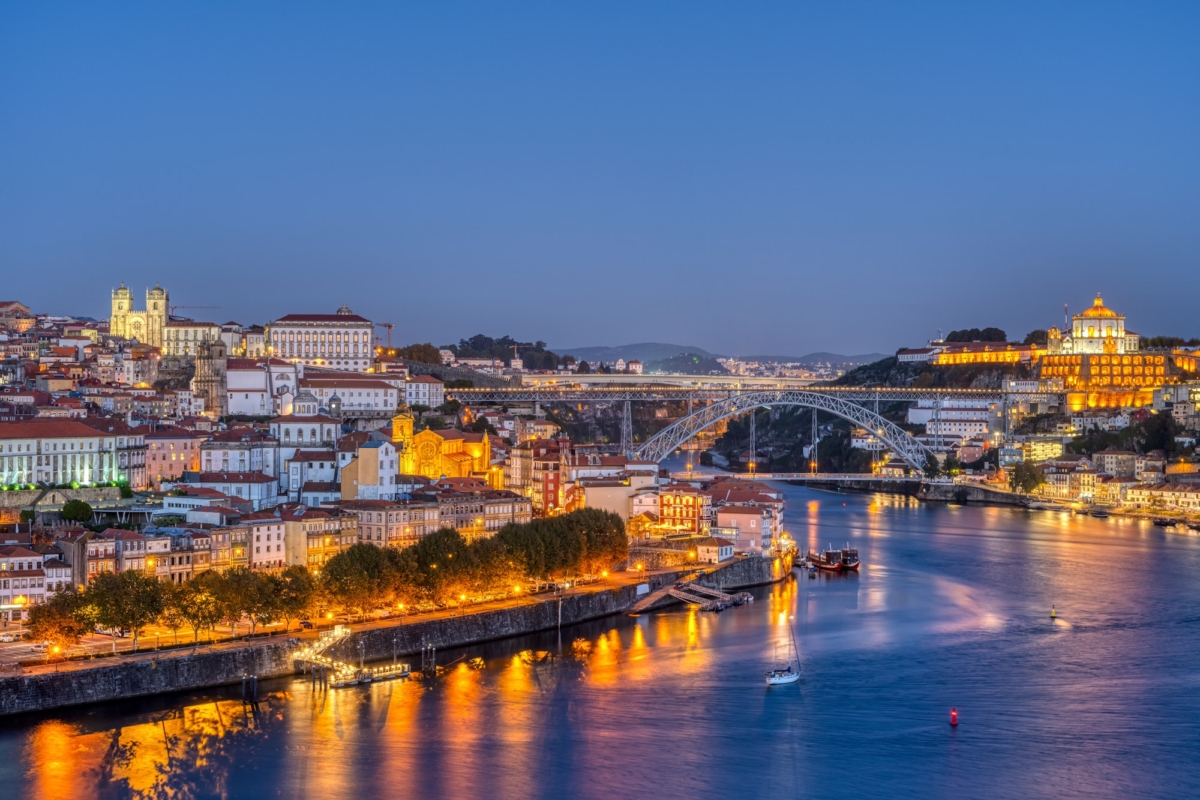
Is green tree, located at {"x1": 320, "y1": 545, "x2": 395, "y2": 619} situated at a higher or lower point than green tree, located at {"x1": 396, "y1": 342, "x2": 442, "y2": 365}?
lower

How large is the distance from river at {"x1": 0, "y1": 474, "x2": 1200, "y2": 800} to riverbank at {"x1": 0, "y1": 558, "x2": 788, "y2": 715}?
0.17 m

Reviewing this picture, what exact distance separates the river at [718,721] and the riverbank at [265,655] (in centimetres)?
17

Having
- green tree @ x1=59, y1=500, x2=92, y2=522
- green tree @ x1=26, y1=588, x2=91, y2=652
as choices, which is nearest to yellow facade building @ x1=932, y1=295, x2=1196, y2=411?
green tree @ x1=59, y1=500, x2=92, y2=522

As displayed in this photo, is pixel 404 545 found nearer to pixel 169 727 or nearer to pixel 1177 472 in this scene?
pixel 169 727

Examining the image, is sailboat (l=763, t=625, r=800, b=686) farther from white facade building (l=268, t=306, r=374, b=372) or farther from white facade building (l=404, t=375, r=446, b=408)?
white facade building (l=268, t=306, r=374, b=372)

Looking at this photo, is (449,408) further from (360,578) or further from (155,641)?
Answer: (155,641)

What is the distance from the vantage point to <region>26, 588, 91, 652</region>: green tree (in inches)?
493

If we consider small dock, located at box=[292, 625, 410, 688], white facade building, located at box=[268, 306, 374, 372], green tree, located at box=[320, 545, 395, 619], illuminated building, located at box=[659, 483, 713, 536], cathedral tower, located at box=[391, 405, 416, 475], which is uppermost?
white facade building, located at box=[268, 306, 374, 372]

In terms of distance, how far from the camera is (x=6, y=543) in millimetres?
14000

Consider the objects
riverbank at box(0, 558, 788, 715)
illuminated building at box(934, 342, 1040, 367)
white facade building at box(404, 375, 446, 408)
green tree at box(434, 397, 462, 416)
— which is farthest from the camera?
illuminated building at box(934, 342, 1040, 367)

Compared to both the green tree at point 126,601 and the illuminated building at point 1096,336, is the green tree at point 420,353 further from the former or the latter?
the green tree at point 126,601

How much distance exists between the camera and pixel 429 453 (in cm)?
2117

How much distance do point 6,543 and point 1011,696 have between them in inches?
353

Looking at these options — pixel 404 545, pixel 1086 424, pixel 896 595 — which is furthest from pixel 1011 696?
pixel 1086 424
